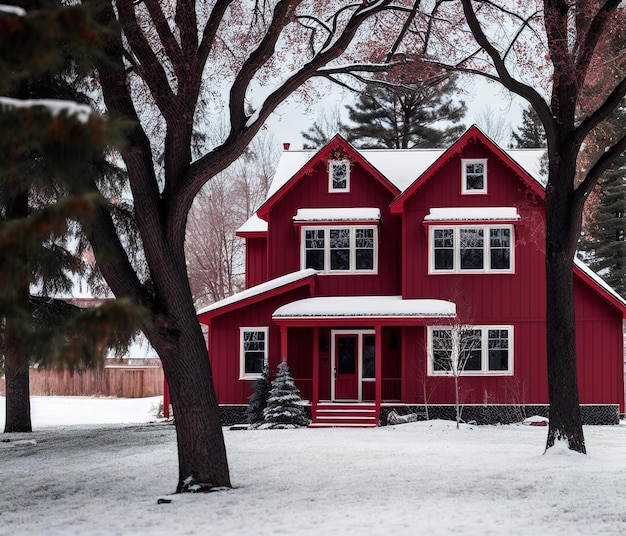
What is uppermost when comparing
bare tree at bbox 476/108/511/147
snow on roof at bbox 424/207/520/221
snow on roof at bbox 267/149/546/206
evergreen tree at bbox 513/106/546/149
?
bare tree at bbox 476/108/511/147

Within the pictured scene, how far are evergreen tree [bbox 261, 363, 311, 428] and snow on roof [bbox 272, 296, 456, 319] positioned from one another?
1.63 meters

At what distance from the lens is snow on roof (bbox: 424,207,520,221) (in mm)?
22578

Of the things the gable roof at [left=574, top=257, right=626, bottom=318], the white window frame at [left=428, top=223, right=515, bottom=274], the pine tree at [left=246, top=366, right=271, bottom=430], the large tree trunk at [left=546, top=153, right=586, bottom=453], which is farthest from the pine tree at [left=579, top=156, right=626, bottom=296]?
the large tree trunk at [left=546, top=153, right=586, bottom=453]

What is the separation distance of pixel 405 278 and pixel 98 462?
435 inches

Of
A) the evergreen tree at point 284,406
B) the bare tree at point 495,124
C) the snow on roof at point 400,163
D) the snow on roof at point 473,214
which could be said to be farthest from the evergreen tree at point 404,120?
the evergreen tree at point 284,406

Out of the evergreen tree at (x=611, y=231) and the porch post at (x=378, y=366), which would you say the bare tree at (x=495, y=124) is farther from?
the porch post at (x=378, y=366)

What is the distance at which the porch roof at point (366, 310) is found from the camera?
21.7 metres

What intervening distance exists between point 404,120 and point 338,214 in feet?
57.3

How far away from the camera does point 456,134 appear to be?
40.6 metres

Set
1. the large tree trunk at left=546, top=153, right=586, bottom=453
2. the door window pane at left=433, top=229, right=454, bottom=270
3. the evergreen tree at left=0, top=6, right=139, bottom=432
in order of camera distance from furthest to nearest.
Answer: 1. the door window pane at left=433, top=229, right=454, bottom=270
2. the large tree trunk at left=546, top=153, right=586, bottom=453
3. the evergreen tree at left=0, top=6, right=139, bottom=432

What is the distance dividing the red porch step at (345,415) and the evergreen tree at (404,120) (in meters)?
19.8

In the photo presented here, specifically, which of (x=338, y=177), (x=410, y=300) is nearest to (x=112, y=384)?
(x=338, y=177)

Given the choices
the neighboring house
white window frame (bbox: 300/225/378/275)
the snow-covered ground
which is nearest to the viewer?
the snow-covered ground

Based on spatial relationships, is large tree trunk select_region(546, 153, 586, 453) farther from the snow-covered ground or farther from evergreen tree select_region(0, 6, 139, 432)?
evergreen tree select_region(0, 6, 139, 432)
